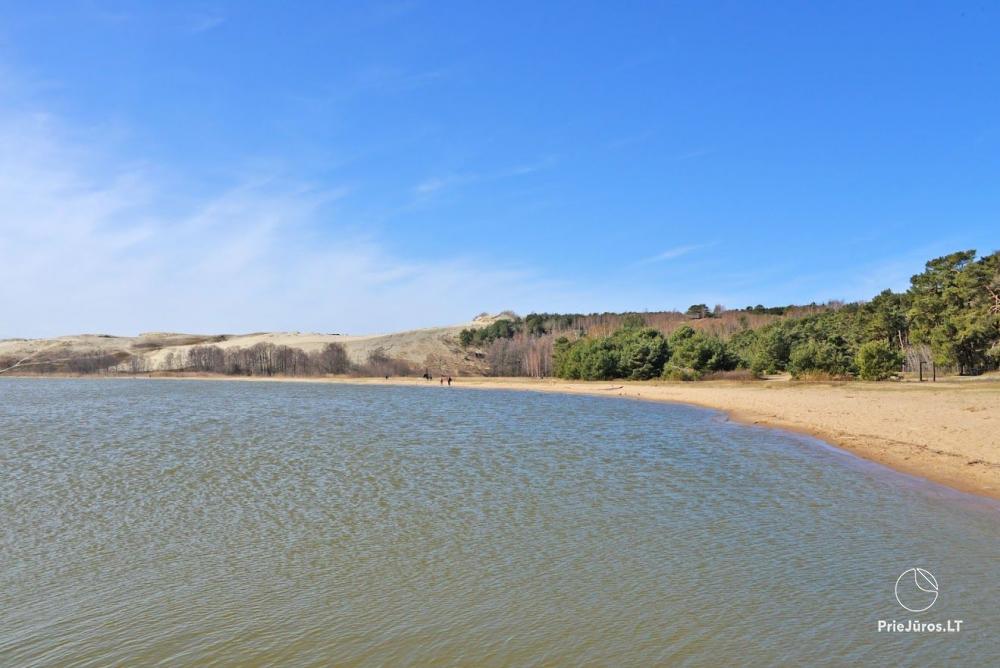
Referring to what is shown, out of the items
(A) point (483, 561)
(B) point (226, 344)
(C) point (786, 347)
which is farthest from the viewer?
(B) point (226, 344)

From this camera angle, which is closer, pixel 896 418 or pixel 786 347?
pixel 896 418

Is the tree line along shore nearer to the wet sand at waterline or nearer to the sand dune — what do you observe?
the wet sand at waterline

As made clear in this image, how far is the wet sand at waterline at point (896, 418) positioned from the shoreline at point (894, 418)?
19mm

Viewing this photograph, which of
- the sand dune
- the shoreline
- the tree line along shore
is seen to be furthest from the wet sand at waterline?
the sand dune

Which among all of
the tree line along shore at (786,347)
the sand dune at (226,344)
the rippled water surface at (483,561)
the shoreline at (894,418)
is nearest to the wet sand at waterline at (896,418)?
the shoreline at (894,418)

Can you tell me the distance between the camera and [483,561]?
27.0 ft

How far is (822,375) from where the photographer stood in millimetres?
47844

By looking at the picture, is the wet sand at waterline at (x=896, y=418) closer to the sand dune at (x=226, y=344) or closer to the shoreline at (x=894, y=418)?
the shoreline at (x=894, y=418)

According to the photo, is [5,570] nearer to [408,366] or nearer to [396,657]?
[396,657]

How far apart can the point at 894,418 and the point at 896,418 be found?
7cm

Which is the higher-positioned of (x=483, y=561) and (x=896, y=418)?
(x=896, y=418)

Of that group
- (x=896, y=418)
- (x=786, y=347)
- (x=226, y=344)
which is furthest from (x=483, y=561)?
(x=226, y=344)

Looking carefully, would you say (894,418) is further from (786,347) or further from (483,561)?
(786,347)

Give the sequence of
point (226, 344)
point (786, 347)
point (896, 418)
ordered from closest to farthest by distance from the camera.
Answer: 1. point (896, 418)
2. point (786, 347)
3. point (226, 344)
